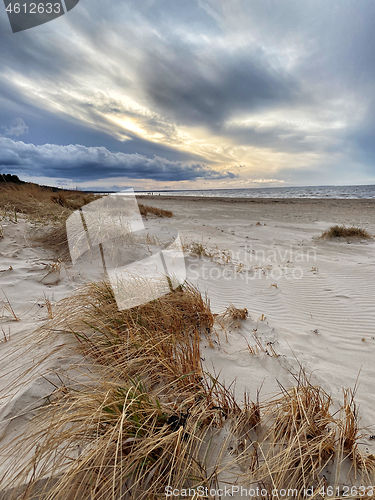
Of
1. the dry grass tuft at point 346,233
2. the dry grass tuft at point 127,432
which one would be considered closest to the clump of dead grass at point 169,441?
the dry grass tuft at point 127,432

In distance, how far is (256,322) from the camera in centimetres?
301

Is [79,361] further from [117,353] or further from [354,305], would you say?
[354,305]

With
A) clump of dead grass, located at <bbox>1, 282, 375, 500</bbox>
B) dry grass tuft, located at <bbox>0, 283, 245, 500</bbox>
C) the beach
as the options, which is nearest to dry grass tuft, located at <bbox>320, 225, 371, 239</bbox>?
the beach

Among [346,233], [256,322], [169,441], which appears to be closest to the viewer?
[169,441]

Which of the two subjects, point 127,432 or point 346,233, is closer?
point 127,432

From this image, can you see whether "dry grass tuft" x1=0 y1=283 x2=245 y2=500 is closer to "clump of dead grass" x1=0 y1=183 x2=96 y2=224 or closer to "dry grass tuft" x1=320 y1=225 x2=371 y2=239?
"clump of dead grass" x1=0 y1=183 x2=96 y2=224

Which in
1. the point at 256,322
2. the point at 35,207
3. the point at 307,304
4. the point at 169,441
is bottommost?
the point at 307,304

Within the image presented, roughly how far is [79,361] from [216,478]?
1205mm

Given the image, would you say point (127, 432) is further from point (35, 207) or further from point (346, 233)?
point (346, 233)

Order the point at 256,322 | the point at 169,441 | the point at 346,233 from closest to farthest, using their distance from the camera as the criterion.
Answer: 1. the point at 169,441
2. the point at 256,322
3. the point at 346,233

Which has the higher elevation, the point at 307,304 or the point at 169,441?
the point at 169,441

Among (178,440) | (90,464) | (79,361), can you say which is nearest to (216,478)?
(178,440)

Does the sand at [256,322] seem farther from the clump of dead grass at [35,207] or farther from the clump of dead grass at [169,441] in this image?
the clump of dead grass at [35,207]

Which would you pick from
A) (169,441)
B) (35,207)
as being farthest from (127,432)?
(35,207)
